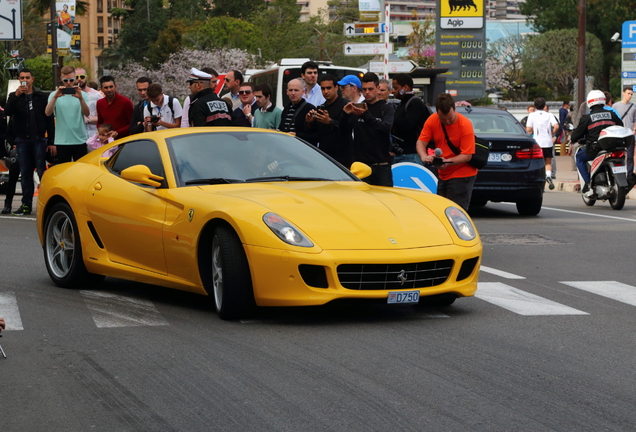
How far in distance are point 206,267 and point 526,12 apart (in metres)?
93.7

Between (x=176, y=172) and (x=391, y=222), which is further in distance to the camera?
(x=176, y=172)

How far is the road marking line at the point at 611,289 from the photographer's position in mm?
8742

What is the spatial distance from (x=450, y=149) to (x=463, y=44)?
29954mm

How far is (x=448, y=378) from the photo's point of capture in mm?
5750

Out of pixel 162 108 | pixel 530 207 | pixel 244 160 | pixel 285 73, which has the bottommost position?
pixel 530 207

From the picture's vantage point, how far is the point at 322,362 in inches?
242

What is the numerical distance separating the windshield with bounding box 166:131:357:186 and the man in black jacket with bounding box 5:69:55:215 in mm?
7464

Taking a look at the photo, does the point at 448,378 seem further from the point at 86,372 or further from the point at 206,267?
the point at 206,267

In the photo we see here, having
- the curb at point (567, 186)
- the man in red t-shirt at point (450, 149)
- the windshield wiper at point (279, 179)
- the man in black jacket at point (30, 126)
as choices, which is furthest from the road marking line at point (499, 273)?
the curb at point (567, 186)

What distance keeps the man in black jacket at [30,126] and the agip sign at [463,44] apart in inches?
1006

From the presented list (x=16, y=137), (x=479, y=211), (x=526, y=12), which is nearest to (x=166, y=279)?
(x=16, y=137)

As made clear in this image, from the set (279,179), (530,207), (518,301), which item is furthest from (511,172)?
(279,179)

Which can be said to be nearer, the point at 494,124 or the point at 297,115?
the point at 297,115

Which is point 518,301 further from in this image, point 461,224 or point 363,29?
point 363,29
